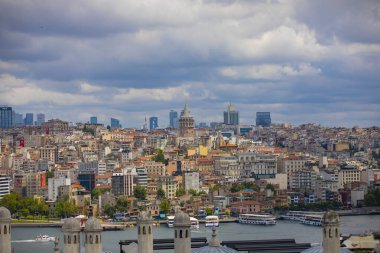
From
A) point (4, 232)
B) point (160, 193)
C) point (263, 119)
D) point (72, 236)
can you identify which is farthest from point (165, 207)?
point (263, 119)

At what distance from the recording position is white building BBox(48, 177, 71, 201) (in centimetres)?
4653

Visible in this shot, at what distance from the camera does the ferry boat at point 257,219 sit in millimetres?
42219

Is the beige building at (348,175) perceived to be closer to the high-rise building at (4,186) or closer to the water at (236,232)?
the water at (236,232)

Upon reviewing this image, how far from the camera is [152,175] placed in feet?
171

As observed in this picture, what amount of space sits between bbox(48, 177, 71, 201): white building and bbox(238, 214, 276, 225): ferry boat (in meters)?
7.16

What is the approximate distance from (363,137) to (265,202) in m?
29.4

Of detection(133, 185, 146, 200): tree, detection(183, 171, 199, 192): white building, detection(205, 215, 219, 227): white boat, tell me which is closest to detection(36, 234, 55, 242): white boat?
detection(205, 215, 219, 227): white boat

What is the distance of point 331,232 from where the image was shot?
13.8m

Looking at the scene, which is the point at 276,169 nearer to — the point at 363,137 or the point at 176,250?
the point at 363,137

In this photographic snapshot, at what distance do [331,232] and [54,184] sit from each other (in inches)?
1333

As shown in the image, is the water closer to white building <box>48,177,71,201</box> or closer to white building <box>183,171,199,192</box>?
white building <box>48,177,71,201</box>

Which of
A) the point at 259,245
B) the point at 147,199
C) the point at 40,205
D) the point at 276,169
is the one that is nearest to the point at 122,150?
the point at 276,169

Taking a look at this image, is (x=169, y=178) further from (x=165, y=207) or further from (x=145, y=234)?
(x=145, y=234)

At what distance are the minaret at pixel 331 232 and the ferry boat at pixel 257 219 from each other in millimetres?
28173
